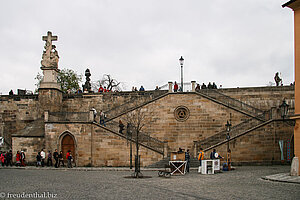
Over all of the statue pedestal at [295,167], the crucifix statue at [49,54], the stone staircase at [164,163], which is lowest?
the stone staircase at [164,163]

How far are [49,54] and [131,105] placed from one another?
8.48m

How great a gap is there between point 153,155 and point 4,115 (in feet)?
A: 58.1

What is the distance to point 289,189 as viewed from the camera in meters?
13.8

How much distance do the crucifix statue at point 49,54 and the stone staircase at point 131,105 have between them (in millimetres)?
6436

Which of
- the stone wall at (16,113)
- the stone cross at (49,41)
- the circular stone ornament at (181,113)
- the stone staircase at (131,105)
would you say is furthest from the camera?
the stone wall at (16,113)

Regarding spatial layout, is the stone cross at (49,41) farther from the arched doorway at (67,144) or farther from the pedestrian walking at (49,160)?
the pedestrian walking at (49,160)

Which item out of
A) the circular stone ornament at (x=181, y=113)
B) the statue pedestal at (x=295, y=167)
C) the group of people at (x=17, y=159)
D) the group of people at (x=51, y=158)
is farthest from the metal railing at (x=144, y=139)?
the statue pedestal at (x=295, y=167)

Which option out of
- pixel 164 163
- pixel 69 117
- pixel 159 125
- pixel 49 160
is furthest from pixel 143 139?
pixel 49 160

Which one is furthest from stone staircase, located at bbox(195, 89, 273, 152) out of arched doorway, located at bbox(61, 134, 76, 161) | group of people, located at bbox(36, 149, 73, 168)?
arched doorway, located at bbox(61, 134, 76, 161)

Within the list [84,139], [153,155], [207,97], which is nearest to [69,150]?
[84,139]

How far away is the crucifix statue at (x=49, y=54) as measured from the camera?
32.4 metres

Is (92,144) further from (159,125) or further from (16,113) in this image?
(16,113)

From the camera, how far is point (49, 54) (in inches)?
1284

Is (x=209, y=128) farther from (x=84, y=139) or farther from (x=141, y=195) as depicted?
(x=141, y=195)
